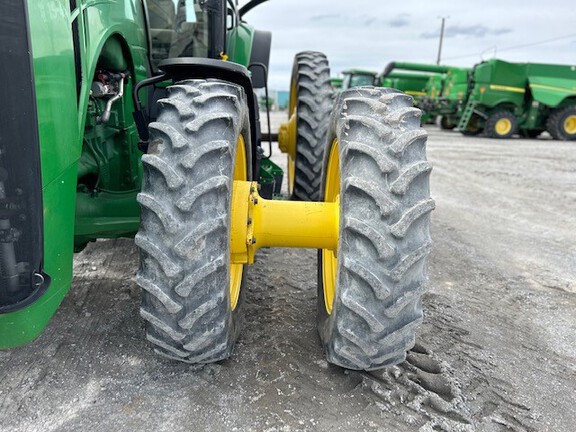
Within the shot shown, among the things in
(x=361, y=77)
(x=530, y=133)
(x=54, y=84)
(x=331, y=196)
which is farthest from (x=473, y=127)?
(x=54, y=84)

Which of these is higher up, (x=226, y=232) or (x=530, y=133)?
(x=226, y=232)

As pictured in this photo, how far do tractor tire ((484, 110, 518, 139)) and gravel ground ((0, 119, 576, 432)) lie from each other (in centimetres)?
1438

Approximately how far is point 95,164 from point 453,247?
3.24 m

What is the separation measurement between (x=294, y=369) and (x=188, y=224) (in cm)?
92

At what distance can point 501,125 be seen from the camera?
55.9 feet

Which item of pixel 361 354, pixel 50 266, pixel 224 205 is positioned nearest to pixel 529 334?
pixel 361 354

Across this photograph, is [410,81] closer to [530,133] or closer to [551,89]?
[530,133]

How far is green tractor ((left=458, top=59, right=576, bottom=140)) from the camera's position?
53.4 ft

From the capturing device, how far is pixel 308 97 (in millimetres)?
4539

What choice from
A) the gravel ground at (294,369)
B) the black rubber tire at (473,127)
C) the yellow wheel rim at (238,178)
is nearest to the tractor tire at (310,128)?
the gravel ground at (294,369)

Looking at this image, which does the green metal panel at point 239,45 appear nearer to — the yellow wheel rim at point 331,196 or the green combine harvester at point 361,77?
the yellow wheel rim at point 331,196

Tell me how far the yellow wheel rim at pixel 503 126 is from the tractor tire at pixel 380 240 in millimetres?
16577

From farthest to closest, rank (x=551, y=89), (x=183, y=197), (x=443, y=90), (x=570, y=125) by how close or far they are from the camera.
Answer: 1. (x=443, y=90)
2. (x=570, y=125)
3. (x=551, y=89)
4. (x=183, y=197)

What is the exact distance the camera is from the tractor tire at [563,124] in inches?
648
